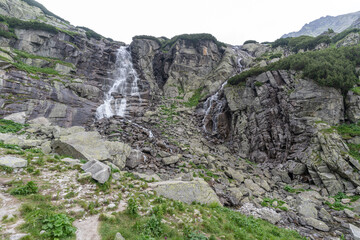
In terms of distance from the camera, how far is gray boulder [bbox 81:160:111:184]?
28.5 feet

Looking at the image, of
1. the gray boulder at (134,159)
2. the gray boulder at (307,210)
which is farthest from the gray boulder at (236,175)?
the gray boulder at (134,159)

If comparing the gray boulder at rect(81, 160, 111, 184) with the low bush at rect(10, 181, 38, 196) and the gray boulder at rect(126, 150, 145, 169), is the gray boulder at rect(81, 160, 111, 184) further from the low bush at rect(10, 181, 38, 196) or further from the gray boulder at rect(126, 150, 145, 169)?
the gray boulder at rect(126, 150, 145, 169)

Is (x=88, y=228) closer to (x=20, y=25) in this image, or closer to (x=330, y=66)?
(x=330, y=66)

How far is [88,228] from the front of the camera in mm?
5527

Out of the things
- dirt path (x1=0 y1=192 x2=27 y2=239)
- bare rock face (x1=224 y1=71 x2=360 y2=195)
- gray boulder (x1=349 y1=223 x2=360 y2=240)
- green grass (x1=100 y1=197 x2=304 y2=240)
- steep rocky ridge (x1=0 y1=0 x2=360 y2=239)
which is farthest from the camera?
→ bare rock face (x1=224 y1=71 x2=360 y2=195)

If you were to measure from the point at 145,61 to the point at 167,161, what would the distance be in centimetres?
5292

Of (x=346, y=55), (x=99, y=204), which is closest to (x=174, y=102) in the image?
(x=346, y=55)

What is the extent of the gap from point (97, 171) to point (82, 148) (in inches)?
280

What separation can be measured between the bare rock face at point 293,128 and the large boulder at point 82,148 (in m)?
24.2

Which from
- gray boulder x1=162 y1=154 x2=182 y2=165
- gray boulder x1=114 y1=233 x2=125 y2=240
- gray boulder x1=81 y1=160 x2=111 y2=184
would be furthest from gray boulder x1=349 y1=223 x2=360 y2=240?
gray boulder x1=81 y1=160 x2=111 y2=184

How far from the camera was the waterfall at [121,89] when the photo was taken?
123ft

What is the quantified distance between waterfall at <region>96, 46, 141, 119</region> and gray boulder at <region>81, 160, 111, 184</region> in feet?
89.3

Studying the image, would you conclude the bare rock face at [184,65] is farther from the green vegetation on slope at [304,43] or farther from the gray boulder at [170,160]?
the gray boulder at [170,160]

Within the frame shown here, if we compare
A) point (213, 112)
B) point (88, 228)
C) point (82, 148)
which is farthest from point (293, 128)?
point (82, 148)
